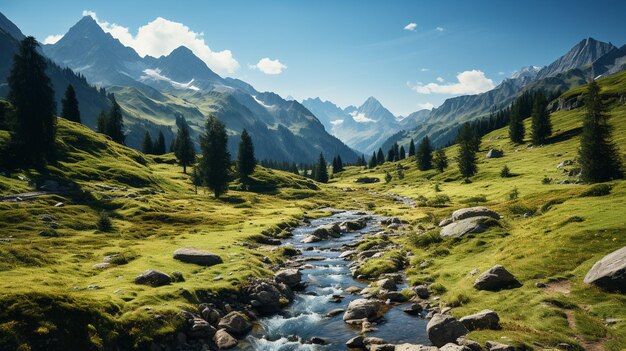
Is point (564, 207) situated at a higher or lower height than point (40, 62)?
lower

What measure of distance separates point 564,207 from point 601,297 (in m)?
24.4

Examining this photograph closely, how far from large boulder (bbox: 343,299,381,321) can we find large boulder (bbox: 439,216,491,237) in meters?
21.2

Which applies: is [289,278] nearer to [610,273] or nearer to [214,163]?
[610,273]

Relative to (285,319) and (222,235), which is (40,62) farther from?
(285,319)

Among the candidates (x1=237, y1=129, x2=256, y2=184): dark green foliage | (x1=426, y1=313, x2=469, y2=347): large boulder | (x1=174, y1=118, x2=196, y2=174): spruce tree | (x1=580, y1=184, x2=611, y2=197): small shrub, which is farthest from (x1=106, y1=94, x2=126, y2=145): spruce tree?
(x1=426, y1=313, x2=469, y2=347): large boulder

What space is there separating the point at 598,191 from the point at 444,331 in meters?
37.8

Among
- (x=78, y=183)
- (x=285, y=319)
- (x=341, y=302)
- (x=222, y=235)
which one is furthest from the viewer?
(x=78, y=183)

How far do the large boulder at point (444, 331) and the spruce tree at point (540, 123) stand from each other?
15705 centimetres

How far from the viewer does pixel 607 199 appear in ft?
136

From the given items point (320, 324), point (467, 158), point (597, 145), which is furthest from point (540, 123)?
point (320, 324)

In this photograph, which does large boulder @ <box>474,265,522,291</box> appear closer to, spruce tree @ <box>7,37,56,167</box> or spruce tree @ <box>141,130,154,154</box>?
spruce tree @ <box>7,37,56,167</box>

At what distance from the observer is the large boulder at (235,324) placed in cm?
2576

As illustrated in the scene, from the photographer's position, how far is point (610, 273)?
22.7 metres

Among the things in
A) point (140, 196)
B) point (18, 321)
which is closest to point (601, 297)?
A: point (18, 321)
